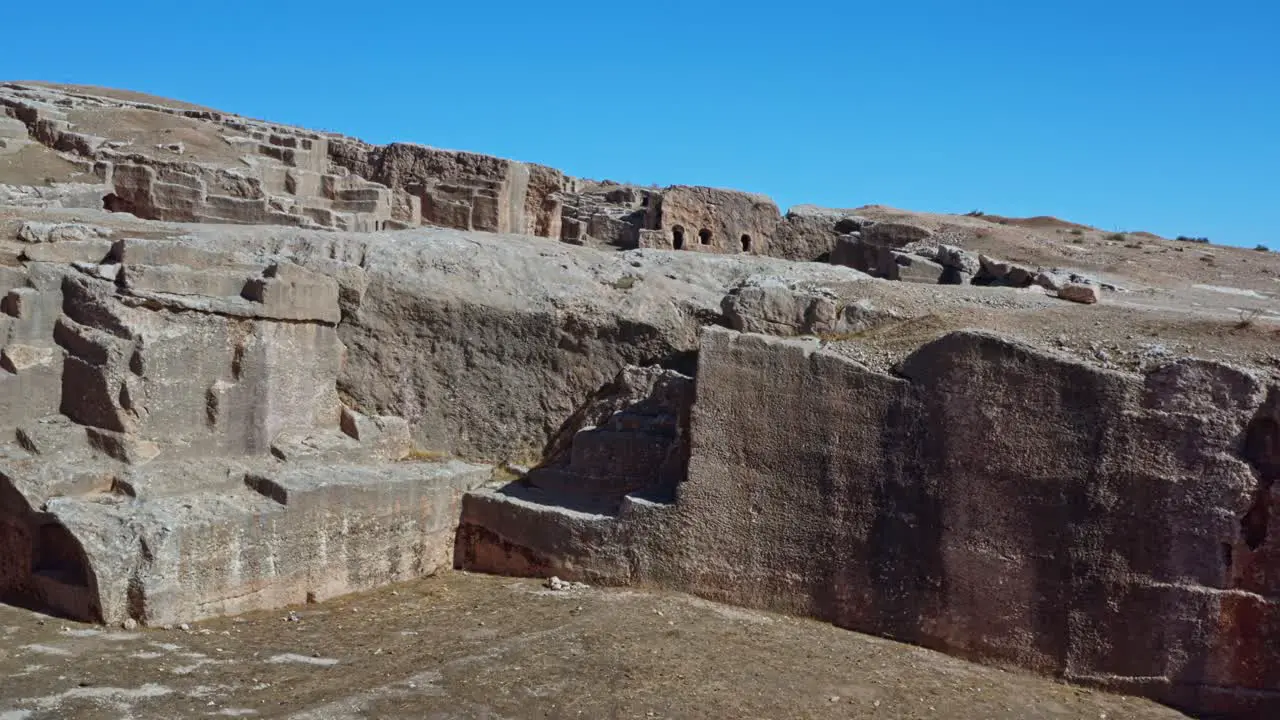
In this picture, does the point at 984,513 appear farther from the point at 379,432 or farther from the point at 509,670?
the point at 379,432

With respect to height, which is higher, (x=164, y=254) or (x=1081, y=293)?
(x=1081, y=293)

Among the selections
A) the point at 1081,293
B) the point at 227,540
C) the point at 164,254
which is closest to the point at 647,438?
the point at 227,540

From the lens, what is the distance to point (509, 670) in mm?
7062

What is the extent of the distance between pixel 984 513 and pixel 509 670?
10.9ft

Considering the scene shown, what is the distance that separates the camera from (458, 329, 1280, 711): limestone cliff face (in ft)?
22.7

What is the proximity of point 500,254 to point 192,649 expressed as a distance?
482 cm

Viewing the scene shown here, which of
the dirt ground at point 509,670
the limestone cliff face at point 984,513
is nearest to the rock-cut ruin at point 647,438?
the limestone cliff face at point 984,513

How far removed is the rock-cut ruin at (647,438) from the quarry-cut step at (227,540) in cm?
2

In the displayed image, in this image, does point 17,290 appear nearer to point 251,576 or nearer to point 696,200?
point 251,576

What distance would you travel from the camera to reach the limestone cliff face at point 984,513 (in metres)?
6.93

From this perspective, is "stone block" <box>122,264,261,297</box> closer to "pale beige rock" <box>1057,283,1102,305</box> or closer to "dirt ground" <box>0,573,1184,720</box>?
"dirt ground" <box>0,573,1184,720</box>

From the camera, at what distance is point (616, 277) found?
35.3 feet

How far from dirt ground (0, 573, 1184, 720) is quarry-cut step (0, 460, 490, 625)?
20 centimetres

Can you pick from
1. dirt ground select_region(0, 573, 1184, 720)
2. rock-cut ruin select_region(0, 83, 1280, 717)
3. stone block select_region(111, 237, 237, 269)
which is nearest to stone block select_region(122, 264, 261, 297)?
rock-cut ruin select_region(0, 83, 1280, 717)
